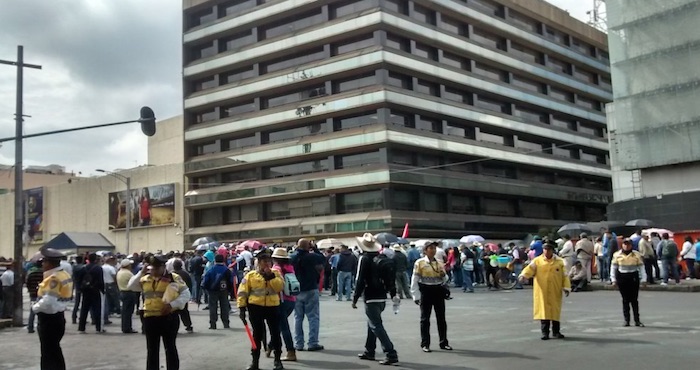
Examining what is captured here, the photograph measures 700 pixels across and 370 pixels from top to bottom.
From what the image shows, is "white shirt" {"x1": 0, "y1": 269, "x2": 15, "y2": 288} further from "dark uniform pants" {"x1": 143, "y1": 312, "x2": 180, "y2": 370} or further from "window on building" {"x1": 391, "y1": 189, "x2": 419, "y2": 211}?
"window on building" {"x1": 391, "y1": 189, "x2": 419, "y2": 211}

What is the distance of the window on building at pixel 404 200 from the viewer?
5258 centimetres

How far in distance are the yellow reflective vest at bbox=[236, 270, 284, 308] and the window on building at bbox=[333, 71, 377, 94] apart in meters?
44.1

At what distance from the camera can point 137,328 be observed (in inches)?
637

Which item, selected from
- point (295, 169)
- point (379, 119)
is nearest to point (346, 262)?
point (379, 119)

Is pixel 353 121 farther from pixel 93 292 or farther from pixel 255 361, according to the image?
pixel 255 361

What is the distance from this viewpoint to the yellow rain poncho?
443 inches

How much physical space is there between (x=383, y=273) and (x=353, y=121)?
148ft

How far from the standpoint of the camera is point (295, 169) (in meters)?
58.2

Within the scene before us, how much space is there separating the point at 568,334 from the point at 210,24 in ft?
188

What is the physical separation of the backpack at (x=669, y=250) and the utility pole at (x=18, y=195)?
60.5 ft

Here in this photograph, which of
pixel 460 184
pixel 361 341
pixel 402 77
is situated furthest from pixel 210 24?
pixel 361 341

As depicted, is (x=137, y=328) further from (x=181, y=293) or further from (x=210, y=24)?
(x=210, y=24)

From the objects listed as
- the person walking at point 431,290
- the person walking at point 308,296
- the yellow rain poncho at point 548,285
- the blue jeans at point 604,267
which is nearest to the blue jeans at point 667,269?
the blue jeans at point 604,267

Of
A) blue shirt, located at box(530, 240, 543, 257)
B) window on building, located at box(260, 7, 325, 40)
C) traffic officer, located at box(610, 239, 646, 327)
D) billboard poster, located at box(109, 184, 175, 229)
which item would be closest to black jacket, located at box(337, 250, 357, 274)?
blue shirt, located at box(530, 240, 543, 257)
